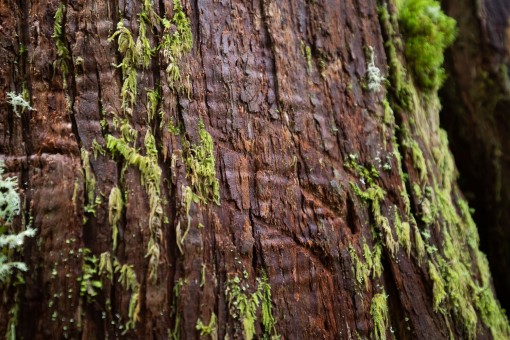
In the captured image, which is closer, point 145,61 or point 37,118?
point 37,118

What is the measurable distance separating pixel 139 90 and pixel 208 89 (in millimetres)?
343

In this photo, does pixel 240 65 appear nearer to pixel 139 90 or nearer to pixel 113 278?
pixel 139 90

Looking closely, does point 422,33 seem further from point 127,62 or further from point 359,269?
point 127,62

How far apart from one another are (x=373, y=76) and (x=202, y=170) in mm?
1264

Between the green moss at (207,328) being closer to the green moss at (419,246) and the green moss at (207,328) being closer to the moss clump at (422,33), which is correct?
the green moss at (419,246)

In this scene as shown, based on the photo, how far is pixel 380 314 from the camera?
218 cm

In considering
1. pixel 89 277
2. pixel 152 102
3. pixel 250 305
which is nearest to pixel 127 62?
pixel 152 102

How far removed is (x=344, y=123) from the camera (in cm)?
237

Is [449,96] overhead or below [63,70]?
overhead

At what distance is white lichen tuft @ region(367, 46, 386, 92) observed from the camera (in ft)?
8.28

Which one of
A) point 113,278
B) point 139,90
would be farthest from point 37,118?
point 113,278

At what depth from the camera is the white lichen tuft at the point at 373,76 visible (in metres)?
2.52

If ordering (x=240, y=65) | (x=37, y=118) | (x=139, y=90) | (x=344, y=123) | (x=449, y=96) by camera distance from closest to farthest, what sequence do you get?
(x=37, y=118) → (x=139, y=90) → (x=240, y=65) → (x=344, y=123) → (x=449, y=96)

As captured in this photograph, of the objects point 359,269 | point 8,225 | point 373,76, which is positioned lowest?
point 359,269
